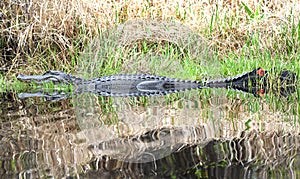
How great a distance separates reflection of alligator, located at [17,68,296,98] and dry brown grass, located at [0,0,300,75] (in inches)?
27.6

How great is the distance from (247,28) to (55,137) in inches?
191

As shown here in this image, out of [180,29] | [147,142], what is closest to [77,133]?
[147,142]

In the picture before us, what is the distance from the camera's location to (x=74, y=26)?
721 centimetres

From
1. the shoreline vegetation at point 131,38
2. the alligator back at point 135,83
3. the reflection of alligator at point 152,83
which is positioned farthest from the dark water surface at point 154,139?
the shoreline vegetation at point 131,38

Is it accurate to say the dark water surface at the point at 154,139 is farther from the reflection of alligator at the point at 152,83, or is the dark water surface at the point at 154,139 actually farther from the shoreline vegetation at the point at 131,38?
the shoreline vegetation at the point at 131,38

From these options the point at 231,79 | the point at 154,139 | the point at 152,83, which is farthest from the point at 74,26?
the point at 154,139

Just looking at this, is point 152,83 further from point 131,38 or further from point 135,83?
point 131,38

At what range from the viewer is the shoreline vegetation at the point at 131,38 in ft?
21.5

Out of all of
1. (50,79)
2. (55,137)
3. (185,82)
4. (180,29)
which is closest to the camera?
(55,137)

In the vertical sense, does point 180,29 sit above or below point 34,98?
above

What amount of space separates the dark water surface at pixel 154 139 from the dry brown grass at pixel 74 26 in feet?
9.12

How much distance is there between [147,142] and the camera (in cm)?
256

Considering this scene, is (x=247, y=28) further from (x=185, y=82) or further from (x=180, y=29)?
(x=185, y=82)

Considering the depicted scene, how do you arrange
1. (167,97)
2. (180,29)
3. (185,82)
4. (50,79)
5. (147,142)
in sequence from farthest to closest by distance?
(180,29)
(50,79)
(185,82)
(167,97)
(147,142)
